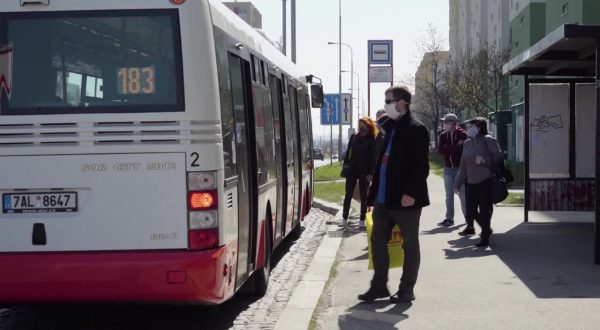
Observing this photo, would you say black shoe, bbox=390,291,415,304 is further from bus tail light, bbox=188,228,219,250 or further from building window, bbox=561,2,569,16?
building window, bbox=561,2,569,16

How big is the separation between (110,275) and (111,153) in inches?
33.7

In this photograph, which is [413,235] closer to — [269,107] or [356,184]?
[269,107]

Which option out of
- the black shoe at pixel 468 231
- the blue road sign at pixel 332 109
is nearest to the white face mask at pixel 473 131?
the black shoe at pixel 468 231

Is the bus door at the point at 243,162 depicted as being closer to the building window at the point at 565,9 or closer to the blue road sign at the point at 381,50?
the blue road sign at the point at 381,50

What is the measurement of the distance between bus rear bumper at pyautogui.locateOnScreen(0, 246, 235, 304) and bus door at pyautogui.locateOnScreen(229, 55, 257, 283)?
970 millimetres

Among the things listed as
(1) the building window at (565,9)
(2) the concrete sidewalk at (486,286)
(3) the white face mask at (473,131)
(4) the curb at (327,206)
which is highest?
(1) the building window at (565,9)

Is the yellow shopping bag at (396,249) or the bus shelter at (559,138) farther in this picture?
the bus shelter at (559,138)

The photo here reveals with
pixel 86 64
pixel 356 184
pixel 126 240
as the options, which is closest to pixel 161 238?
pixel 126 240

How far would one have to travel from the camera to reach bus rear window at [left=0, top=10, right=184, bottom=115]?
21.1ft

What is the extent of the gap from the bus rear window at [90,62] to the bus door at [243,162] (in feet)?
3.24

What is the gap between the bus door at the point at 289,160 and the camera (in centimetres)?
1121

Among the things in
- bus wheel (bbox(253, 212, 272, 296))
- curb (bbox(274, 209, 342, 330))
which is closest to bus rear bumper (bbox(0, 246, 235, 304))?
curb (bbox(274, 209, 342, 330))

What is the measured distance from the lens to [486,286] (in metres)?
9.07

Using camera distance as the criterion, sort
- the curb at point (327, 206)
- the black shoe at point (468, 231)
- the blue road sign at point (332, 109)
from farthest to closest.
Result: the blue road sign at point (332, 109), the curb at point (327, 206), the black shoe at point (468, 231)
